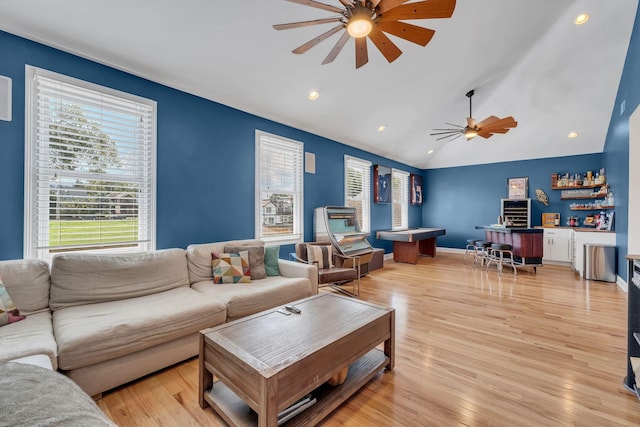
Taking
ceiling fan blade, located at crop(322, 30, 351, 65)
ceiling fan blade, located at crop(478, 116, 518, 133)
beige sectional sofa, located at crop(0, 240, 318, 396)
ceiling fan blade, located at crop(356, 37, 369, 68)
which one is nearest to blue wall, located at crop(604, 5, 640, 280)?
ceiling fan blade, located at crop(478, 116, 518, 133)

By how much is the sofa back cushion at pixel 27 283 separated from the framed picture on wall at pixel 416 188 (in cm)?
764

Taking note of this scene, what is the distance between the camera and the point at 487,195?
7547 millimetres

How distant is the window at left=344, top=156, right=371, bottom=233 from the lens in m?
5.81

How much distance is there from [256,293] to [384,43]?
8.14ft

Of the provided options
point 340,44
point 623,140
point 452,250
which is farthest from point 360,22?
point 452,250

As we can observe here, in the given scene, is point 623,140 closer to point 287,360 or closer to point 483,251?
point 483,251

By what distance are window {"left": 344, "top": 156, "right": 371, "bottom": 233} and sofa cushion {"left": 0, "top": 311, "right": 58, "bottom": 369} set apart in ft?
15.2

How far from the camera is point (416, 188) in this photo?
26.9 feet

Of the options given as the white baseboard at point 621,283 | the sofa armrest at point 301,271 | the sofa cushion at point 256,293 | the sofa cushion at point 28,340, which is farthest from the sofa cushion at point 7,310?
the white baseboard at point 621,283

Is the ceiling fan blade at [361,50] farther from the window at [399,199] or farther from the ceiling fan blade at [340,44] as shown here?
the window at [399,199]

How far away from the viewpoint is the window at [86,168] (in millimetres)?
2393

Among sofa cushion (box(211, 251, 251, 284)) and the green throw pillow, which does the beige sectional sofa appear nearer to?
sofa cushion (box(211, 251, 251, 284))

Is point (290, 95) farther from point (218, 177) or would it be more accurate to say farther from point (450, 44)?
point (450, 44)

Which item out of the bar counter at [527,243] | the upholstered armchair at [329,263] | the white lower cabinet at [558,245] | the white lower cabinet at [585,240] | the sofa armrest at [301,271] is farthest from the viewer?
the white lower cabinet at [558,245]
